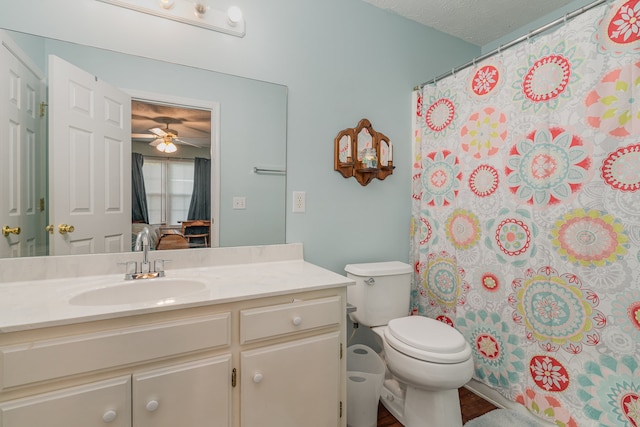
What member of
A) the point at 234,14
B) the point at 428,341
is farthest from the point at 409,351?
the point at 234,14

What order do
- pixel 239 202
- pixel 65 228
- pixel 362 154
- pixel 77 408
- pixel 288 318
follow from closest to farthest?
pixel 77 408 < pixel 288 318 < pixel 65 228 < pixel 239 202 < pixel 362 154

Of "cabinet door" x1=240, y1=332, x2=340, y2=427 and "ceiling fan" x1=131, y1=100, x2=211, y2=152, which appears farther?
"ceiling fan" x1=131, y1=100, x2=211, y2=152

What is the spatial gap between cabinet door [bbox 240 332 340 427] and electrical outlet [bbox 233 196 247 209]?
0.76 metres

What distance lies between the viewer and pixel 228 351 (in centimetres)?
110

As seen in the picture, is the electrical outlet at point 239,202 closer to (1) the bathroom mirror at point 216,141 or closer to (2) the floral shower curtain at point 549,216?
(1) the bathroom mirror at point 216,141

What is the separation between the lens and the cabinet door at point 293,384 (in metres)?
1.13

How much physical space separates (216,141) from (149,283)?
0.75 metres

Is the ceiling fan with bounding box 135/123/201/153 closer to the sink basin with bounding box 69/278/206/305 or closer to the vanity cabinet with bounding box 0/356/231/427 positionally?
the sink basin with bounding box 69/278/206/305

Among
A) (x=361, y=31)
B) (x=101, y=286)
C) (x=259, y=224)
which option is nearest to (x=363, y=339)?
(x=259, y=224)

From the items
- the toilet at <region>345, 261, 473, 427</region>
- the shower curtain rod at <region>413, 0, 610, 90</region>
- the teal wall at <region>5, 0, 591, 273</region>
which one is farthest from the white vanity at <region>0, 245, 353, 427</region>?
the shower curtain rod at <region>413, 0, 610, 90</region>

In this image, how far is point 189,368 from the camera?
1030mm

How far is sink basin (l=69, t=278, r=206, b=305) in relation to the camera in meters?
1.18

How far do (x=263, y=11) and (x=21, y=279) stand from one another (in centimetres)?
167

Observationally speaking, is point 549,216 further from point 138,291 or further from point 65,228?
point 65,228
